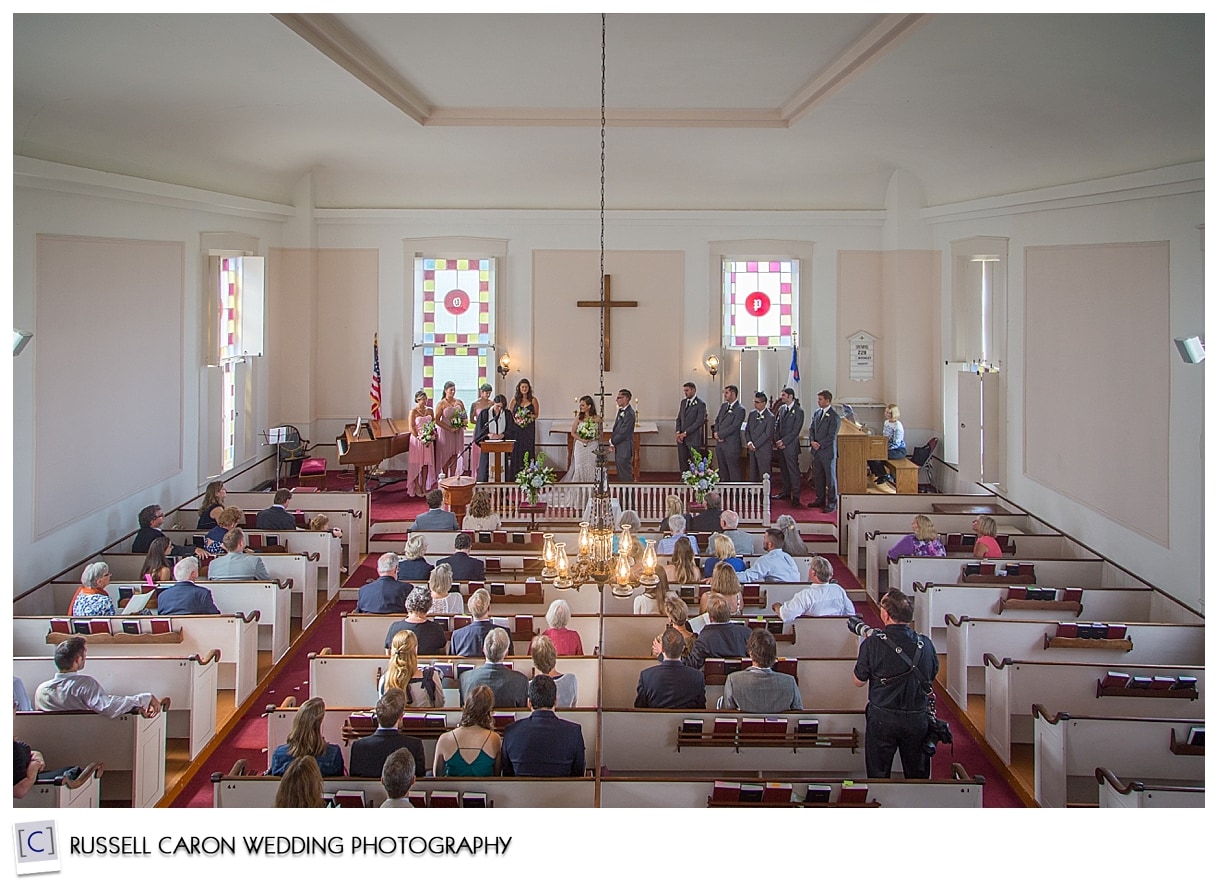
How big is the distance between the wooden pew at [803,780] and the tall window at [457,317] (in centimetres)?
1222

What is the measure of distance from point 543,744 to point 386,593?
311 centimetres

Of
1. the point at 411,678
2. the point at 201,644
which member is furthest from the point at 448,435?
the point at 411,678

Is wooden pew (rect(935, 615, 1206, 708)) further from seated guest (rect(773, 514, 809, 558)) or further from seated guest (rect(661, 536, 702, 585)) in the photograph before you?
seated guest (rect(773, 514, 809, 558))

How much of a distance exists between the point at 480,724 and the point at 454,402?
9.85m

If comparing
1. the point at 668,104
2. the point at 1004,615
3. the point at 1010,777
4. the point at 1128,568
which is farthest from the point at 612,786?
the point at 668,104

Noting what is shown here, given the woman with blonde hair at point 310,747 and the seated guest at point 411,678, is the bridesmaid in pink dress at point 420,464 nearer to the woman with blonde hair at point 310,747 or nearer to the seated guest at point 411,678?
the seated guest at point 411,678

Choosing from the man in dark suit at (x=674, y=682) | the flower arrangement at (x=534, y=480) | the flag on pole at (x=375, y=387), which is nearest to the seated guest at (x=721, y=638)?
the man in dark suit at (x=674, y=682)

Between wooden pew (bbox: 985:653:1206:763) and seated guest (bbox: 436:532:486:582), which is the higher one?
seated guest (bbox: 436:532:486:582)

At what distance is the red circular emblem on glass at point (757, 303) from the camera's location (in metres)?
17.6

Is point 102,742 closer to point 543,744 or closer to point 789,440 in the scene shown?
point 543,744

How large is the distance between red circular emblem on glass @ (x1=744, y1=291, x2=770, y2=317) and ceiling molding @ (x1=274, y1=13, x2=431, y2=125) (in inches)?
231

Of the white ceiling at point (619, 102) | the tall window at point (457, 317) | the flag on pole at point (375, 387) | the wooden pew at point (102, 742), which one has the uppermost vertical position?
the white ceiling at point (619, 102)

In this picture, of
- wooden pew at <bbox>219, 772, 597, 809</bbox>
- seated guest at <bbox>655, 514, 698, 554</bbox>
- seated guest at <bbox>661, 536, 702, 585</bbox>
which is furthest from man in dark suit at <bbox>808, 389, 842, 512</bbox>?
wooden pew at <bbox>219, 772, 597, 809</bbox>

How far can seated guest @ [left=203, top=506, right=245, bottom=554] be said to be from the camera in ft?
34.8
